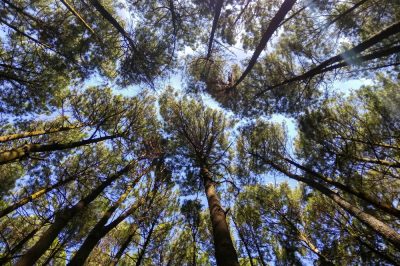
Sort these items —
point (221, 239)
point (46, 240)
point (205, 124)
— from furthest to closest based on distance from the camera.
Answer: point (205, 124) < point (46, 240) < point (221, 239)

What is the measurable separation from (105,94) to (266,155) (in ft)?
19.4

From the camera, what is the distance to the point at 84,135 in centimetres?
943

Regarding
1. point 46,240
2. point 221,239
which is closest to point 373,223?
point 221,239

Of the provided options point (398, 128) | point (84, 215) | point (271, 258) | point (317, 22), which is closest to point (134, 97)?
point (84, 215)

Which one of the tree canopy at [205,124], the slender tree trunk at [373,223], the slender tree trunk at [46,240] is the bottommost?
the slender tree trunk at [46,240]

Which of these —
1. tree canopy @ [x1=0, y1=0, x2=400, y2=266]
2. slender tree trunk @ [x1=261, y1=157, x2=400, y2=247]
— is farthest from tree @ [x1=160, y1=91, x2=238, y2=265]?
slender tree trunk @ [x1=261, y1=157, x2=400, y2=247]

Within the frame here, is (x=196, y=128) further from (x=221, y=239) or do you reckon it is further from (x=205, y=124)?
(x=221, y=239)

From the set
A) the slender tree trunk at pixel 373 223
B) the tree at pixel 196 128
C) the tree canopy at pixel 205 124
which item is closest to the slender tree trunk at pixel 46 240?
the tree canopy at pixel 205 124

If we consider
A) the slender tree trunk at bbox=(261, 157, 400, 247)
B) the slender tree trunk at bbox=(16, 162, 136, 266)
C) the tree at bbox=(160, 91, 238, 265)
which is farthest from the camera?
the tree at bbox=(160, 91, 238, 265)

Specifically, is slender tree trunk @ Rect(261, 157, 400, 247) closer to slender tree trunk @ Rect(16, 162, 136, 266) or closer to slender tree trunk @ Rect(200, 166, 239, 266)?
slender tree trunk @ Rect(200, 166, 239, 266)

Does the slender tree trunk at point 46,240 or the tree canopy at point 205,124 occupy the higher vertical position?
the tree canopy at point 205,124

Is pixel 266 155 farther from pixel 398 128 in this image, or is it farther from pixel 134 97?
pixel 134 97

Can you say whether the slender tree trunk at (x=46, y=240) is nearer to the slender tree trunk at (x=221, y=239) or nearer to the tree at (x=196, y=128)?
the slender tree trunk at (x=221, y=239)

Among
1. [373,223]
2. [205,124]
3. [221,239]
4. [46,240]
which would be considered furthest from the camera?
[205,124]
